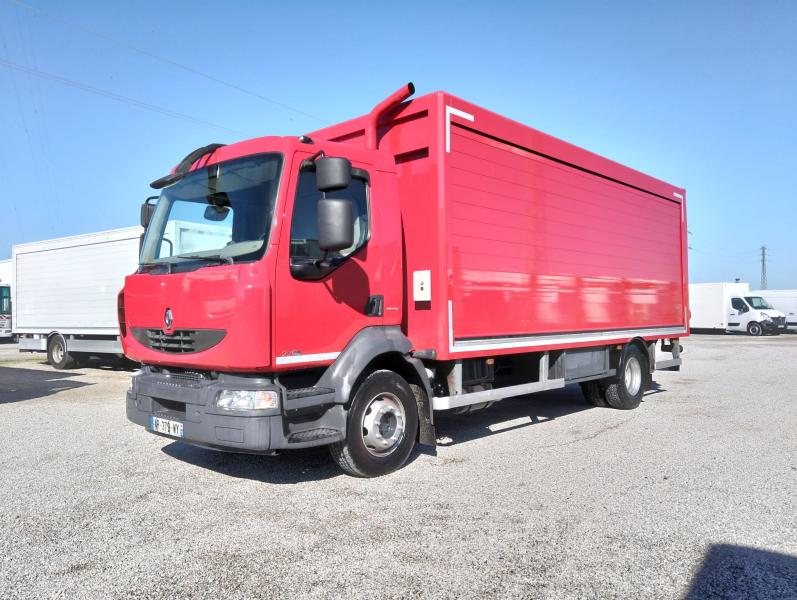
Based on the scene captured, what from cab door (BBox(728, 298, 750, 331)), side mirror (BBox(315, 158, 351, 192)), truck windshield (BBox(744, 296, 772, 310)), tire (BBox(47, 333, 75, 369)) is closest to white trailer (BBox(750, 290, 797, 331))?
truck windshield (BBox(744, 296, 772, 310))

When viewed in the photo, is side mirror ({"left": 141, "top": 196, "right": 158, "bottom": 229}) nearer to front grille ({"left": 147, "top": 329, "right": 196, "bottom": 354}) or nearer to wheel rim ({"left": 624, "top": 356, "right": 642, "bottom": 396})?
front grille ({"left": 147, "top": 329, "right": 196, "bottom": 354})

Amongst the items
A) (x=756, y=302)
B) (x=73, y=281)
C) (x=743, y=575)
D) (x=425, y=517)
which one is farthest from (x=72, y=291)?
(x=756, y=302)

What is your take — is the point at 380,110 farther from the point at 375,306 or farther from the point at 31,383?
the point at 31,383

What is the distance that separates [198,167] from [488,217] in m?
2.78

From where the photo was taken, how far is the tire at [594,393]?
910cm

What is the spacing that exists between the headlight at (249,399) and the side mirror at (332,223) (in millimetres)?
1162

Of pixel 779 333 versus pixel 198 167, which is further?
pixel 779 333

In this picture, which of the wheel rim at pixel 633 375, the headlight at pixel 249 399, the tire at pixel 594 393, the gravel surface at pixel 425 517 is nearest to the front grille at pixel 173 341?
the headlight at pixel 249 399

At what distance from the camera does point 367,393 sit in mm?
5109

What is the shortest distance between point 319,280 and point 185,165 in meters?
1.77

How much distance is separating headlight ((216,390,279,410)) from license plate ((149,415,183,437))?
49 cm

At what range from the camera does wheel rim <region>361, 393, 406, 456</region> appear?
5180 millimetres

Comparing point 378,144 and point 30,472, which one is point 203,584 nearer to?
point 30,472

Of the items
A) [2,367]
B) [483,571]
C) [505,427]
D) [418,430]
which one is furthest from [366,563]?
[2,367]
